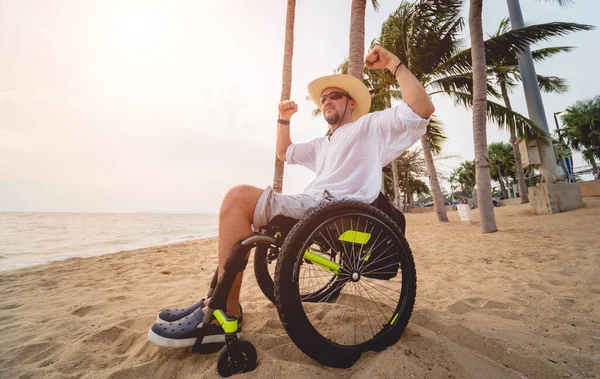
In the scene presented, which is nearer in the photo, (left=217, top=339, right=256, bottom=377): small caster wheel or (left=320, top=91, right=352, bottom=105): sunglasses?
(left=217, top=339, right=256, bottom=377): small caster wheel

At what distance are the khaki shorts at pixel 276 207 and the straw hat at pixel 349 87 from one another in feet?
3.71

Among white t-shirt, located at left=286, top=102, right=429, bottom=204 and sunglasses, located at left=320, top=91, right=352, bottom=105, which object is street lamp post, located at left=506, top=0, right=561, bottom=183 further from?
white t-shirt, located at left=286, top=102, right=429, bottom=204

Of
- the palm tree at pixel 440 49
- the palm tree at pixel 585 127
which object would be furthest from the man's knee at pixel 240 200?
the palm tree at pixel 585 127

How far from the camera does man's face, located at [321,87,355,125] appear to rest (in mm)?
2041

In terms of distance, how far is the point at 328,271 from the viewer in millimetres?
1509

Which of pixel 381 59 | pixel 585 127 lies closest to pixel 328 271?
pixel 381 59

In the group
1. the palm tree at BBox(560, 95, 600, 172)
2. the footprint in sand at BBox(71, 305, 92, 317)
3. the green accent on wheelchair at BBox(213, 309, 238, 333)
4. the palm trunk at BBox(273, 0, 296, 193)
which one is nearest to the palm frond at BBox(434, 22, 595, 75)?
the palm trunk at BBox(273, 0, 296, 193)

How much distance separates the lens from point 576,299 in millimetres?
1986

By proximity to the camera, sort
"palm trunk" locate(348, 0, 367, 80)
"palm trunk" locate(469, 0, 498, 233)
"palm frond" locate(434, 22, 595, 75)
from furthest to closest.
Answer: "palm frond" locate(434, 22, 595, 75), "palm trunk" locate(469, 0, 498, 233), "palm trunk" locate(348, 0, 367, 80)

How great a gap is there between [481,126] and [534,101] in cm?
533

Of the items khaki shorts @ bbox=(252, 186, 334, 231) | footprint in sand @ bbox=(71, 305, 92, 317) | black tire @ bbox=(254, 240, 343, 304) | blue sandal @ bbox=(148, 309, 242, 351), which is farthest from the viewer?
footprint in sand @ bbox=(71, 305, 92, 317)

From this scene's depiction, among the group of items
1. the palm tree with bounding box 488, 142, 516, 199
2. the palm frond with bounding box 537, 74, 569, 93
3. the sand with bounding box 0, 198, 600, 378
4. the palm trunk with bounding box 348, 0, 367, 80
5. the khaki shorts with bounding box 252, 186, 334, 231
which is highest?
the palm tree with bounding box 488, 142, 516, 199

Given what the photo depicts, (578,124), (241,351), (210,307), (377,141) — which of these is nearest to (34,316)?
(210,307)

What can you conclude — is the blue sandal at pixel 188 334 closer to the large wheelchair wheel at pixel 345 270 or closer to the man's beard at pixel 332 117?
the large wheelchair wheel at pixel 345 270
